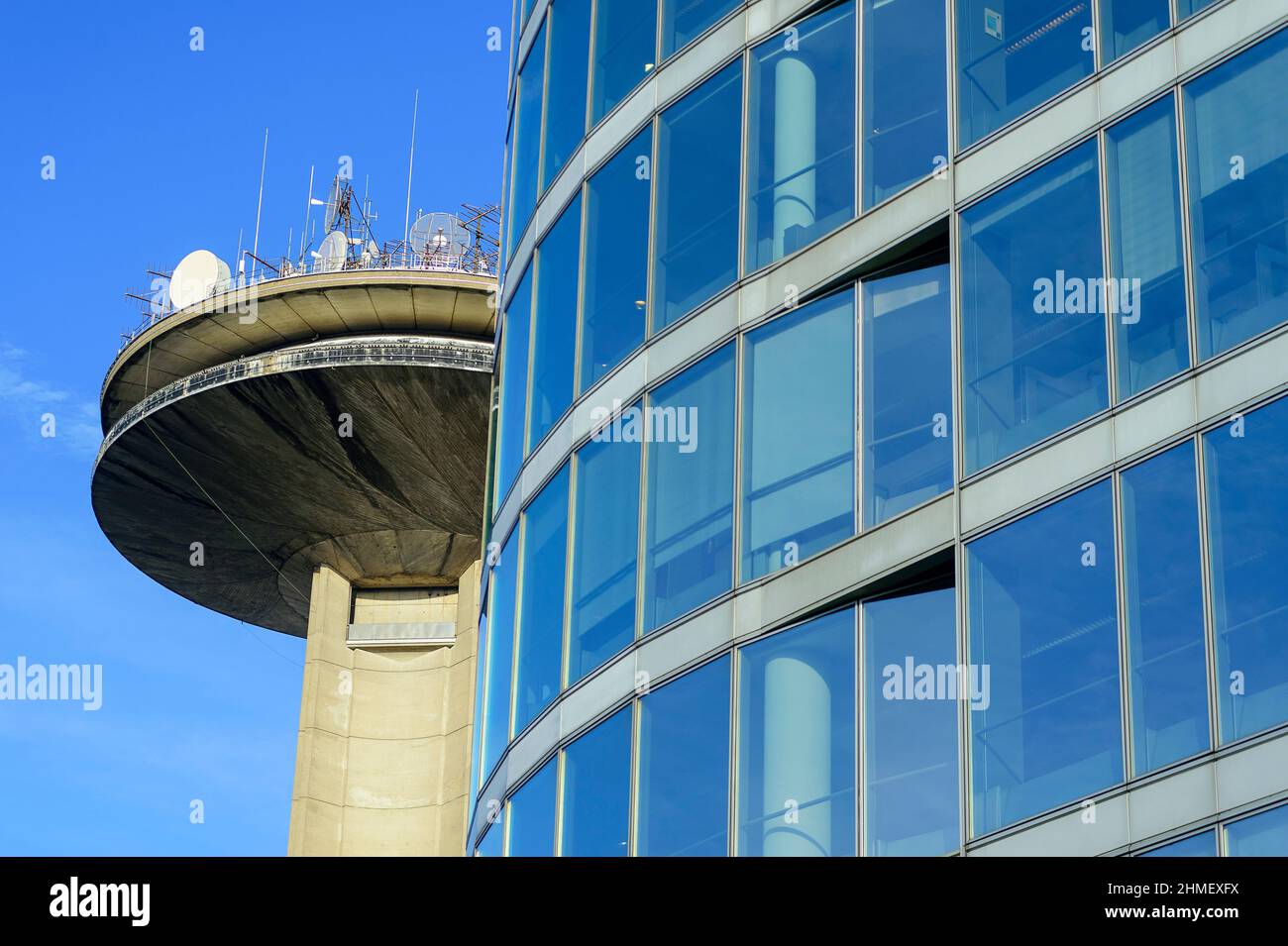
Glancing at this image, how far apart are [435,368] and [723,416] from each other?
97.7 ft

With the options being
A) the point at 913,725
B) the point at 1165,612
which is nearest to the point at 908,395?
the point at 913,725

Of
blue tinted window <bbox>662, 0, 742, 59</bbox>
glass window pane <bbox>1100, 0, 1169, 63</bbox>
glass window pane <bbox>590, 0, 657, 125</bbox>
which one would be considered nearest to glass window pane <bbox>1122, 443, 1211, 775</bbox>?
glass window pane <bbox>1100, 0, 1169, 63</bbox>

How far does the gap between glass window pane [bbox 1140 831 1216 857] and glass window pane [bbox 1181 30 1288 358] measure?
427cm

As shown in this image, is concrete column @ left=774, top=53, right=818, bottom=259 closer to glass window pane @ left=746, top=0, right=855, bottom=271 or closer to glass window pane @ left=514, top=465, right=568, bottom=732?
glass window pane @ left=746, top=0, right=855, bottom=271

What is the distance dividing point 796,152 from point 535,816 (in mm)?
8314

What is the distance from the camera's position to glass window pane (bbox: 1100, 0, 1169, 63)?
19078 millimetres

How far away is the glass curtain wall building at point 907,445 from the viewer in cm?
1702

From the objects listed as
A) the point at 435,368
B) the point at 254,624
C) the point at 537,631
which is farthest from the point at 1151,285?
the point at 254,624

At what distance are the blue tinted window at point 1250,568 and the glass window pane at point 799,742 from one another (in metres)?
4.21

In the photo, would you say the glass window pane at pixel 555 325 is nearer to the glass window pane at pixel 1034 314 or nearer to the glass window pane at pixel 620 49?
the glass window pane at pixel 620 49
